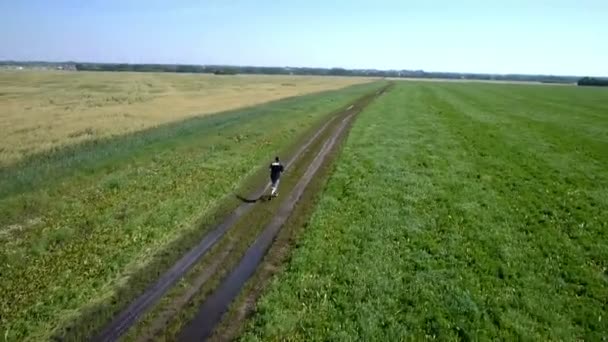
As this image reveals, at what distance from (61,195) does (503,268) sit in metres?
16.3

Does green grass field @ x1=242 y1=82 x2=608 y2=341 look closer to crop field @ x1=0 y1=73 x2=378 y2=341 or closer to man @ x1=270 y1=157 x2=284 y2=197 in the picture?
man @ x1=270 y1=157 x2=284 y2=197

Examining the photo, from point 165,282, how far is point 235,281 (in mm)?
1718

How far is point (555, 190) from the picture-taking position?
1864 cm

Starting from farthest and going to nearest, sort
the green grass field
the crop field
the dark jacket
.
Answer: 1. the dark jacket
2. the crop field
3. the green grass field

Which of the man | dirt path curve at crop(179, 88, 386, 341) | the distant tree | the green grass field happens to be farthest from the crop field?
the distant tree

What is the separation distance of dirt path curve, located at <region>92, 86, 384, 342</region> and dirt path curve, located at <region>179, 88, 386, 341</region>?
121cm

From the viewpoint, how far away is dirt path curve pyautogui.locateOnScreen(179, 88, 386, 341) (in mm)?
9320

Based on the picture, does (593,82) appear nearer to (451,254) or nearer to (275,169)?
(275,169)

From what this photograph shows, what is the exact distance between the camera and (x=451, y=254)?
41.4 feet

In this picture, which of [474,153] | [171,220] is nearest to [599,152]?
[474,153]

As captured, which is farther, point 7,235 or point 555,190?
point 555,190

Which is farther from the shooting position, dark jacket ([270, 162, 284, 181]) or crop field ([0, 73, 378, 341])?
dark jacket ([270, 162, 284, 181])

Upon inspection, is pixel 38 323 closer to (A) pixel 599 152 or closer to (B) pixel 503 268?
(B) pixel 503 268

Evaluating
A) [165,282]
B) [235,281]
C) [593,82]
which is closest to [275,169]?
[235,281]
